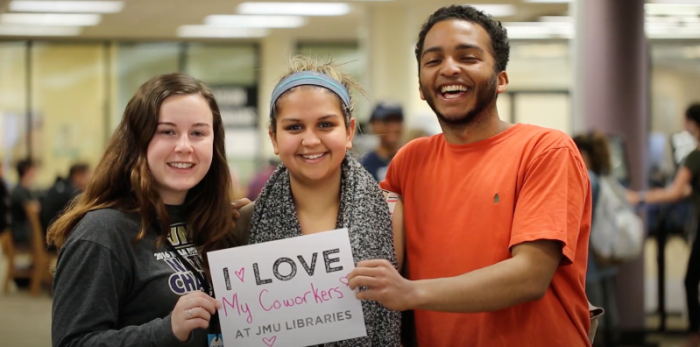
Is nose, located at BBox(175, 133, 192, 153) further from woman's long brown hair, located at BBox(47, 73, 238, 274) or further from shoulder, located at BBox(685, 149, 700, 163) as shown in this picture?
shoulder, located at BBox(685, 149, 700, 163)

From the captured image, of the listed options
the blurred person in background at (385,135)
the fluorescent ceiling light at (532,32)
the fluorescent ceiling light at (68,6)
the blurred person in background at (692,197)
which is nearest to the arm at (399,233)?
the blurred person in background at (385,135)

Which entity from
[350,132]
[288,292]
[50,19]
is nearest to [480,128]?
[350,132]

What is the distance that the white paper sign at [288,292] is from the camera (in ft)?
5.87

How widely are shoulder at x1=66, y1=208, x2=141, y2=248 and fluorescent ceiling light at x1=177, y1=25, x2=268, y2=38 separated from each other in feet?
38.3

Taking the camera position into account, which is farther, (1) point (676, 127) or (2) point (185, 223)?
(1) point (676, 127)

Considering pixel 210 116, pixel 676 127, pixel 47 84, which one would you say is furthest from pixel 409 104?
pixel 210 116

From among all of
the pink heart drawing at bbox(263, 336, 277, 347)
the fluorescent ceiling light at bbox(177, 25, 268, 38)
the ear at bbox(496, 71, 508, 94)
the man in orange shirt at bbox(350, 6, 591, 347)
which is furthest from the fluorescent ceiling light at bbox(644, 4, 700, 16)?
the fluorescent ceiling light at bbox(177, 25, 268, 38)

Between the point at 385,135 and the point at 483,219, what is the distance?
3.14 metres

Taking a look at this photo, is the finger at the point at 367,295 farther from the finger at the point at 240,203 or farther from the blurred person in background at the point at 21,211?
the blurred person in background at the point at 21,211

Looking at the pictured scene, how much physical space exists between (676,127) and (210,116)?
495 inches

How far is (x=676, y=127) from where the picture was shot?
42.6ft

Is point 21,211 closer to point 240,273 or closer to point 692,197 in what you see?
point 692,197

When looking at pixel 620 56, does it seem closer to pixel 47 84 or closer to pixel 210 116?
pixel 210 116

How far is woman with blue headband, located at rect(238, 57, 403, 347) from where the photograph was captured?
1.90 metres
